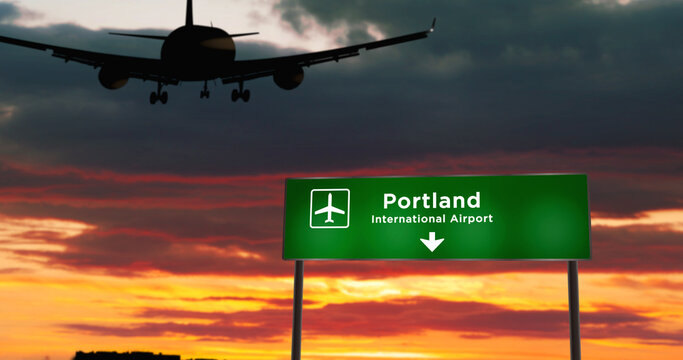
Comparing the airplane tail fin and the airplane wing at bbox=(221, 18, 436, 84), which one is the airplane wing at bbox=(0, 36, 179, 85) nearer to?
A: the airplane wing at bbox=(221, 18, 436, 84)

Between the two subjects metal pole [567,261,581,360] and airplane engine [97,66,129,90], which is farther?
airplane engine [97,66,129,90]

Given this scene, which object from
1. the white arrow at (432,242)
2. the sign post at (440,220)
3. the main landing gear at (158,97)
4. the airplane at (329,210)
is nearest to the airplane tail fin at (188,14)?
the main landing gear at (158,97)

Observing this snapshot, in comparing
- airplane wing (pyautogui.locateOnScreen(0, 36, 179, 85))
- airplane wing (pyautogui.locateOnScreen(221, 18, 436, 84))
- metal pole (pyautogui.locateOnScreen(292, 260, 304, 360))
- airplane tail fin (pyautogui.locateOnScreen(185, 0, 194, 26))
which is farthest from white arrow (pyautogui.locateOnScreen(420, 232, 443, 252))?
airplane tail fin (pyautogui.locateOnScreen(185, 0, 194, 26))

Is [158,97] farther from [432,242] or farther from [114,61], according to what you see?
[432,242]

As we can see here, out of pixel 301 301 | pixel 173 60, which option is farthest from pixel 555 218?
pixel 173 60

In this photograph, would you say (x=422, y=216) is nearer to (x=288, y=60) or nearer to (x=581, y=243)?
(x=581, y=243)

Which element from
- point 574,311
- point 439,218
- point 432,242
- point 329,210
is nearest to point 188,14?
point 329,210
